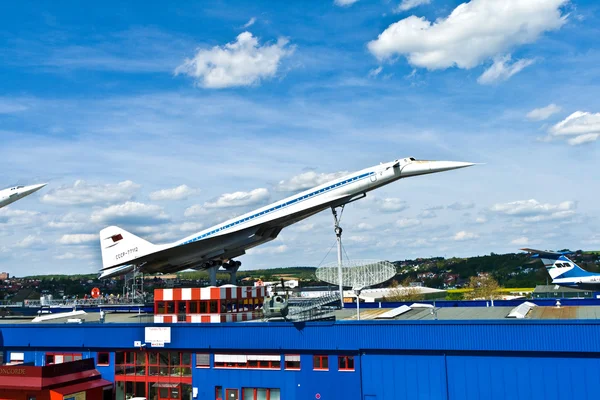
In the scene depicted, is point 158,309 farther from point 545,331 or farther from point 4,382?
point 545,331

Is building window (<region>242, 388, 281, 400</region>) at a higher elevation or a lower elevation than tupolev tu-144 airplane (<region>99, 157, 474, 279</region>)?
lower

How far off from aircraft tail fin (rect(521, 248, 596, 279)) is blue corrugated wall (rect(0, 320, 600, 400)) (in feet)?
194

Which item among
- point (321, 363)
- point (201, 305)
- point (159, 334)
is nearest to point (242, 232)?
point (201, 305)

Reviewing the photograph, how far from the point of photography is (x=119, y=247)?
44500mm

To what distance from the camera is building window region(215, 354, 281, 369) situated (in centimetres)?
2827

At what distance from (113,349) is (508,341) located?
21421 millimetres

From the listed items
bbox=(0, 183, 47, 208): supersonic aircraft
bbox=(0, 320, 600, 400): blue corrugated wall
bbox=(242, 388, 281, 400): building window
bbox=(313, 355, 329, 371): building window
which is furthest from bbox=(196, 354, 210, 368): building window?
bbox=(0, 183, 47, 208): supersonic aircraft

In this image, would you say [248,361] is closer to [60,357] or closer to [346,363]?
[346,363]

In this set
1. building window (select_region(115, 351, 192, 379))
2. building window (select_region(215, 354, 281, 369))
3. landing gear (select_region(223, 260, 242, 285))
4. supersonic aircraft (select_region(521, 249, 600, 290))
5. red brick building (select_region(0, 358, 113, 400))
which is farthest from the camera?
supersonic aircraft (select_region(521, 249, 600, 290))

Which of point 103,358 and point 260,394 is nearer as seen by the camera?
point 260,394

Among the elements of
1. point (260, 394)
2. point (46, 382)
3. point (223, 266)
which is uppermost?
point (223, 266)

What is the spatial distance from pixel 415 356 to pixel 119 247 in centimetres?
2761

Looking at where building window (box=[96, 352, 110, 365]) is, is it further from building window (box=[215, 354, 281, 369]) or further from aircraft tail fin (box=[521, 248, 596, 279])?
aircraft tail fin (box=[521, 248, 596, 279])

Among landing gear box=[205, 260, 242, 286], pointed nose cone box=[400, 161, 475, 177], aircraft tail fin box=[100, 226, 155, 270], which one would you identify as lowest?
landing gear box=[205, 260, 242, 286]
